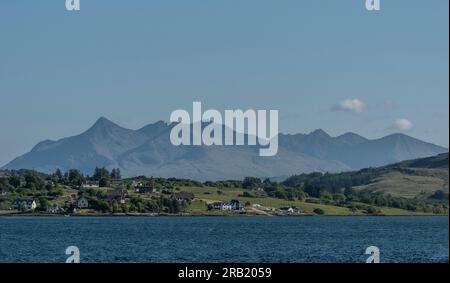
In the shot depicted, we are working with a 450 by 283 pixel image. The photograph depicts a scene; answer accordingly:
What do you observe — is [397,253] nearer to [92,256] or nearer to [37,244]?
[92,256]

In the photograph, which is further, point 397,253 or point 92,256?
point 397,253
